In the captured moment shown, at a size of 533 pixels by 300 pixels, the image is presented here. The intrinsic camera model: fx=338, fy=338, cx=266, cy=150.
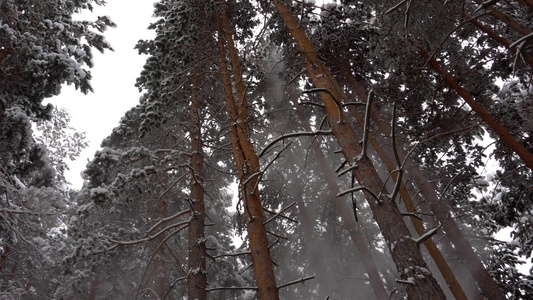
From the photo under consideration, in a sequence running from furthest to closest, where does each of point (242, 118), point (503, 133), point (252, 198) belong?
point (503, 133)
point (242, 118)
point (252, 198)

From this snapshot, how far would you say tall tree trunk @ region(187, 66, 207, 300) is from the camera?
6.62 metres

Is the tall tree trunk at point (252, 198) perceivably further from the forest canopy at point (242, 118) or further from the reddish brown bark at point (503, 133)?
the reddish brown bark at point (503, 133)

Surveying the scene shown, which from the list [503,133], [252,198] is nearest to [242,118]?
[252,198]

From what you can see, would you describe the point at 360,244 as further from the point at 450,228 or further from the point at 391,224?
the point at 391,224

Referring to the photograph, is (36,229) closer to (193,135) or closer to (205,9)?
(193,135)

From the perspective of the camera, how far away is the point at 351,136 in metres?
5.20

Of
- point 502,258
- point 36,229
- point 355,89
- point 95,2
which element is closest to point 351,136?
point 355,89

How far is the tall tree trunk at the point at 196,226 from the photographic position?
21.7 feet

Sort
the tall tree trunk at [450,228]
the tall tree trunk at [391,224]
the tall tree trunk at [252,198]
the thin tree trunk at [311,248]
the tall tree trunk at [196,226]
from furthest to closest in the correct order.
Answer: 1. the thin tree trunk at [311,248]
2. the tall tree trunk at [450,228]
3. the tall tree trunk at [196,226]
4. the tall tree trunk at [252,198]
5. the tall tree trunk at [391,224]

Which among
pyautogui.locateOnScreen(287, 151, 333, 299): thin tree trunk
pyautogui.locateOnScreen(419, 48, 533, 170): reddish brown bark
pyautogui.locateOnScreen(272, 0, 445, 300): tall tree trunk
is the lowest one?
pyautogui.locateOnScreen(272, 0, 445, 300): tall tree trunk

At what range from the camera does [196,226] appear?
7.26 m

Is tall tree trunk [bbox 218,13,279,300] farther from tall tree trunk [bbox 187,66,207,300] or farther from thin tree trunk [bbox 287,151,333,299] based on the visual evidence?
thin tree trunk [bbox 287,151,333,299]

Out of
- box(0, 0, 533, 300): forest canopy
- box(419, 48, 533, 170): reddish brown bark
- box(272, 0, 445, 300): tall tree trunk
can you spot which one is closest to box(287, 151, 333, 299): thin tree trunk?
box(0, 0, 533, 300): forest canopy

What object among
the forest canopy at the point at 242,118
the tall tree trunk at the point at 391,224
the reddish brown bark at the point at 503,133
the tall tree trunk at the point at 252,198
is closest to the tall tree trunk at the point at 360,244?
the forest canopy at the point at 242,118
